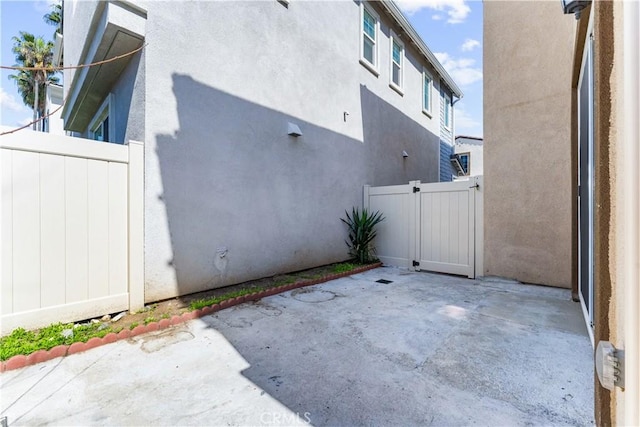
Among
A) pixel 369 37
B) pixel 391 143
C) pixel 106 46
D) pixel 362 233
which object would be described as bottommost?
pixel 362 233

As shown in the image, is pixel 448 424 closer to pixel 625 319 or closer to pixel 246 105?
pixel 625 319

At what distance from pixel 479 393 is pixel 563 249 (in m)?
3.71

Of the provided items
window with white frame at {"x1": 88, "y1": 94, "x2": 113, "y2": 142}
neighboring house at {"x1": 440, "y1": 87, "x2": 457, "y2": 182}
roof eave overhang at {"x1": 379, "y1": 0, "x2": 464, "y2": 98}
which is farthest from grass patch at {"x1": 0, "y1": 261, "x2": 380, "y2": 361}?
neighboring house at {"x1": 440, "y1": 87, "x2": 457, "y2": 182}

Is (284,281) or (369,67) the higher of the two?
(369,67)

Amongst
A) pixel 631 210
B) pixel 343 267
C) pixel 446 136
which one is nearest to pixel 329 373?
pixel 631 210

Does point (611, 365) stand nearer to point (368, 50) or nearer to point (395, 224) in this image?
point (395, 224)

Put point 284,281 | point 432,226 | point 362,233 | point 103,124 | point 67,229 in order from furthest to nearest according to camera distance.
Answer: point 362,233, point 432,226, point 103,124, point 284,281, point 67,229

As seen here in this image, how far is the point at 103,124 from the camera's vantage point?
5582 mm

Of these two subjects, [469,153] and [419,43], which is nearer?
[419,43]

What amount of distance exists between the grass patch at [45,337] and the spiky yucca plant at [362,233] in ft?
15.6

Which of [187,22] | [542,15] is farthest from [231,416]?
[542,15]

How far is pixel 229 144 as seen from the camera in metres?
4.42

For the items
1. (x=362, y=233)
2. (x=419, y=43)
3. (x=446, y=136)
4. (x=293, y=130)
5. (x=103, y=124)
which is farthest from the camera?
(x=446, y=136)

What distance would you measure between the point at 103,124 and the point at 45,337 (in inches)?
176
